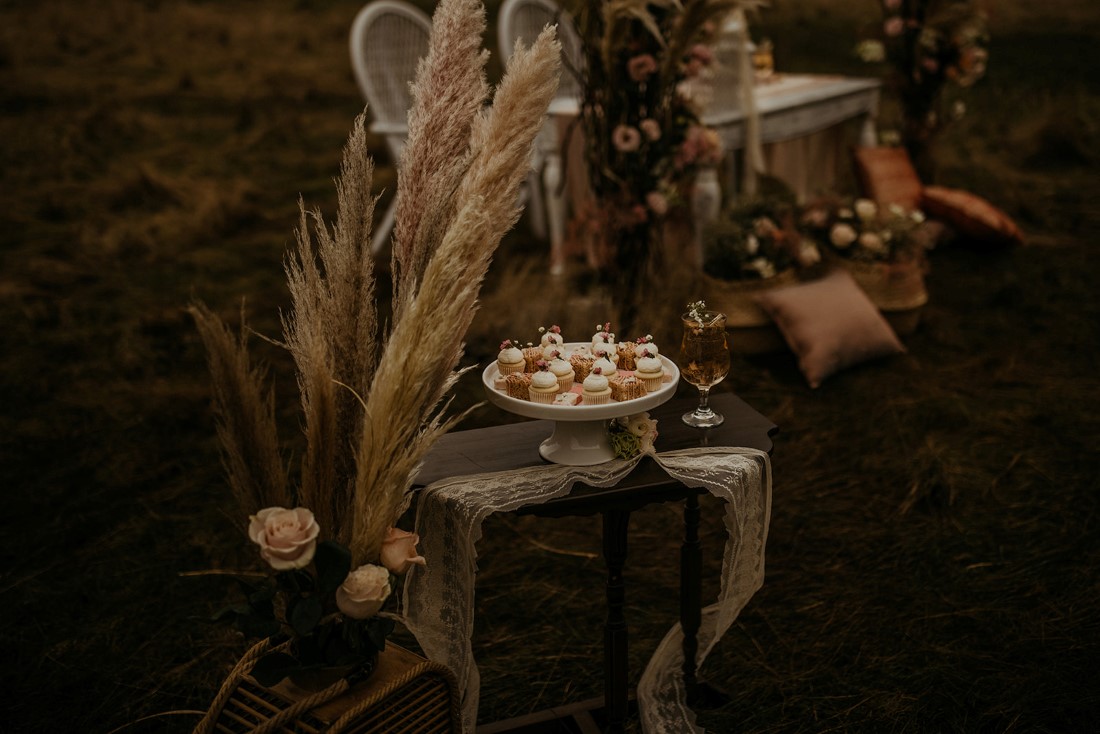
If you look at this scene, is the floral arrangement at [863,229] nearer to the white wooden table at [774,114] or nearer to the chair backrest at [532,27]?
the white wooden table at [774,114]

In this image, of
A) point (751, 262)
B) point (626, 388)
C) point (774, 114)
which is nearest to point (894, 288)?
point (751, 262)

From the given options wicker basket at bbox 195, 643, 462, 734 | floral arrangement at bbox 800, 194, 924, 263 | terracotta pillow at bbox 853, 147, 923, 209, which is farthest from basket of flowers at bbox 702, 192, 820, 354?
wicker basket at bbox 195, 643, 462, 734

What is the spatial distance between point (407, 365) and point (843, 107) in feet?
12.5

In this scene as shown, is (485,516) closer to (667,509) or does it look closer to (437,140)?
(437,140)

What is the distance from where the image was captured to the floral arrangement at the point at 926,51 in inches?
181

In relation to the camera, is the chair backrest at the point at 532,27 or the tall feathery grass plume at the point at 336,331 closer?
the tall feathery grass plume at the point at 336,331

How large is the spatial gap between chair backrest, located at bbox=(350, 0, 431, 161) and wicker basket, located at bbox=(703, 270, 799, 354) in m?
1.51

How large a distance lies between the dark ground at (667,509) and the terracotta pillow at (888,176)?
1.20ft

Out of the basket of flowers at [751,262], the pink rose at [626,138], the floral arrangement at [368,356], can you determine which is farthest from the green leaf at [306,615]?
the basket of flowers at [751,262]

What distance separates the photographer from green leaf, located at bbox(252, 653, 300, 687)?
129 cm

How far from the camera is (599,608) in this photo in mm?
2387

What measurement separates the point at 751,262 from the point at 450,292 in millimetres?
2712

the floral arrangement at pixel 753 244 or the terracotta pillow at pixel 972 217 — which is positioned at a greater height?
the floral arrangement at pixel 753 244

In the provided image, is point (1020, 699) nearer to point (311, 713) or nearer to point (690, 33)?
point (311, 713)
